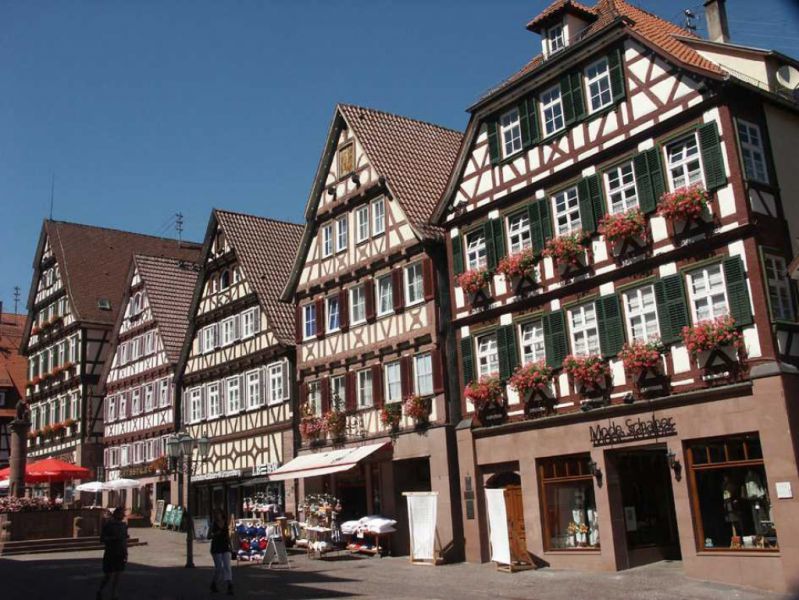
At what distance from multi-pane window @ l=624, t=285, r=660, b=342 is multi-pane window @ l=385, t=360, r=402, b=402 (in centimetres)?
863

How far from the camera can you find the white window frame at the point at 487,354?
23.8 metres

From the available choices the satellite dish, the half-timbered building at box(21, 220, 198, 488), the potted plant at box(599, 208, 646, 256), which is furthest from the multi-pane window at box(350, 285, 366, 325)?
the half-timbered building at box(21, 220, 198, 488)

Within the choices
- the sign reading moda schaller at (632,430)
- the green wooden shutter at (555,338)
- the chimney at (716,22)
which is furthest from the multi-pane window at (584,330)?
the chimney at (716,22)

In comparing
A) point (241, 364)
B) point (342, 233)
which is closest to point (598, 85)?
point (342, 233)

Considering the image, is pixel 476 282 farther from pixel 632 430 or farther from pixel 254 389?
pixel 254 389

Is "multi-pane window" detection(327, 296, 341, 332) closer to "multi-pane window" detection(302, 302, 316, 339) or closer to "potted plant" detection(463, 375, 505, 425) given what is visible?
"multi-pane window" detection(302, 302, 316, 339)

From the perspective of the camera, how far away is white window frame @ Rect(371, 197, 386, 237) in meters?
28.6

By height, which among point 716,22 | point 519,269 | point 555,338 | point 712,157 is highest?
point 716,22

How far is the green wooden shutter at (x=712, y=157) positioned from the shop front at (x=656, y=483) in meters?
4.14

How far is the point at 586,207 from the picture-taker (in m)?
21.4

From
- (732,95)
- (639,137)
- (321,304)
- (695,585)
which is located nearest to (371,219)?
(321,304)

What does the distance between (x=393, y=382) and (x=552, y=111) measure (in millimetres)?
9278

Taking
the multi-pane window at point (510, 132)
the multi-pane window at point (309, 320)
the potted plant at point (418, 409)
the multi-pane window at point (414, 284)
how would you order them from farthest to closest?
1. the multi-pane window at point (309, 320)
2. the multi-pane window at point (414, 284)
3. the potted plant at point (418, 409)
4. the multi-pane window at point (510, 132)

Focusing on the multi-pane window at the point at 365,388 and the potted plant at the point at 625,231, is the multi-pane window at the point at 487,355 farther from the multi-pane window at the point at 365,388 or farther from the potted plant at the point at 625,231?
the multi-pane window at the point at 365,388
